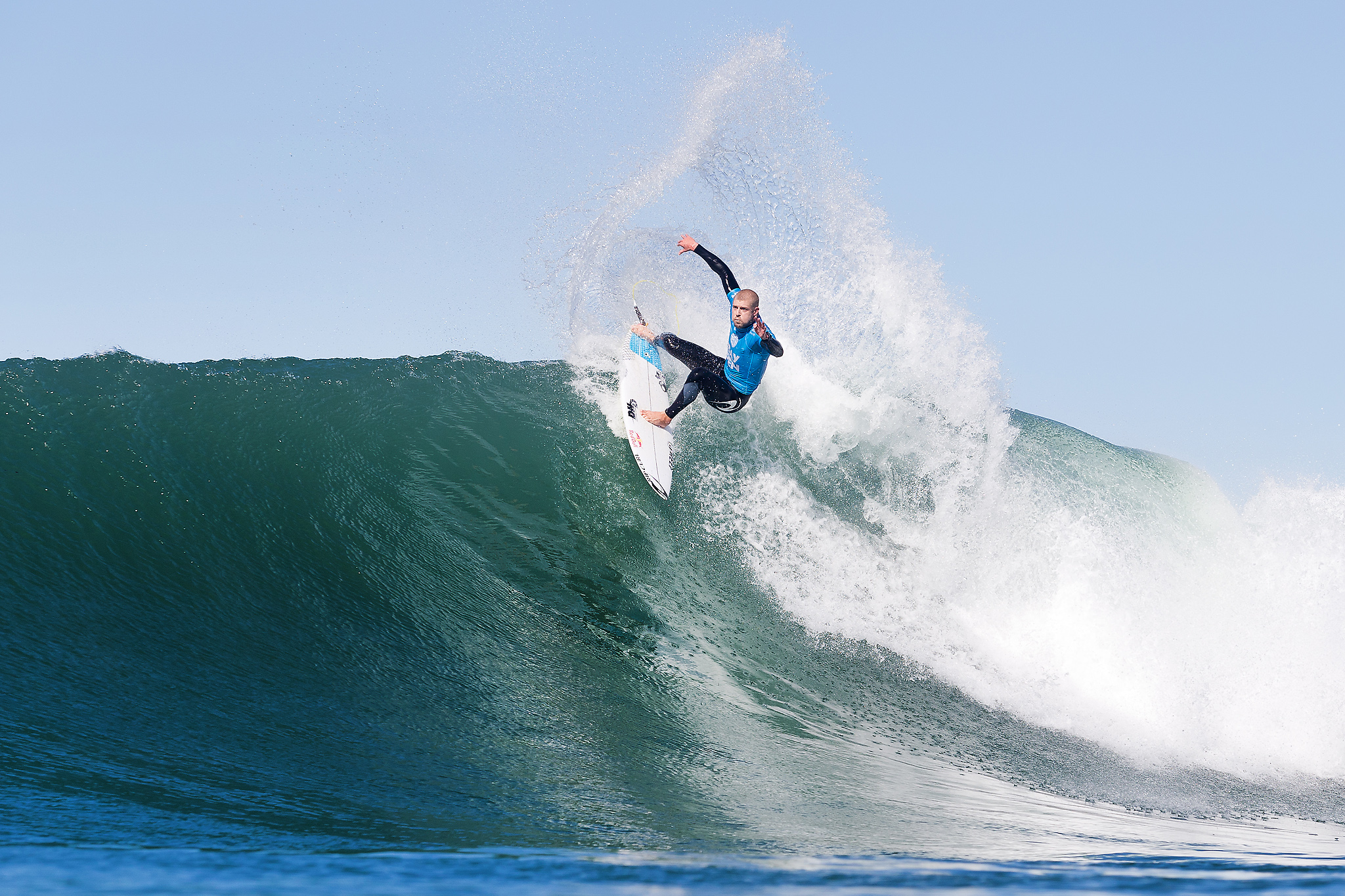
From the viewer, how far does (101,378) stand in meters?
7.43

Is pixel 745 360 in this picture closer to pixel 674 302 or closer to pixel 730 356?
pixel 730 356

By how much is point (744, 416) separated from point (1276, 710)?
5.19 m

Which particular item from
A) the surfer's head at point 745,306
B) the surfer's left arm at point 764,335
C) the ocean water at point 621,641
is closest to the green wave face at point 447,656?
the ocean water at point 621,641

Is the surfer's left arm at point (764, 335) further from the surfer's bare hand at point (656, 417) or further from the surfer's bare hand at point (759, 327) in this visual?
the surfer's bare hand at point (656, 417)

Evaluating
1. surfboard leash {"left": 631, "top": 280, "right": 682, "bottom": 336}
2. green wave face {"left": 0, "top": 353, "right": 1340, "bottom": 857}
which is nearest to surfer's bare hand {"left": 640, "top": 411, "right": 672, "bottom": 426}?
green wave face {"left": 0, "top": 353, "right": 1340, "bottom": 857}

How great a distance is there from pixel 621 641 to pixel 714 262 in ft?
10.8

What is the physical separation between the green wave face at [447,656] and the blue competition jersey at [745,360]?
114cm

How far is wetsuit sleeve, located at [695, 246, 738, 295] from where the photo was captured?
6703 millimetres

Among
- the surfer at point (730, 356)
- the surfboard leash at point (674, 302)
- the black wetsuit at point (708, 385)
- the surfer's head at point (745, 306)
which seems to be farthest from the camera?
the surfboard leash at point (674, 302)

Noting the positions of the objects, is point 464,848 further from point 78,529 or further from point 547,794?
point 78,529

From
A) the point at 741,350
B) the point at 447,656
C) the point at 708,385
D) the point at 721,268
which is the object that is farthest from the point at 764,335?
the point at 447,656

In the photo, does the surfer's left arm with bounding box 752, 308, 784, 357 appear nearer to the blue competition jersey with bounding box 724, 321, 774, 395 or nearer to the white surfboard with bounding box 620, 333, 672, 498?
the blue competition jersey with bounding box 724, 321, 774, 395

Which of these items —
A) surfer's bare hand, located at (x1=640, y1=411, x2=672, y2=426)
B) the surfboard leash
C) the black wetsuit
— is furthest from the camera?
the surfboard leash

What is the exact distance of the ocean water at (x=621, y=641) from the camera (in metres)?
2.51
